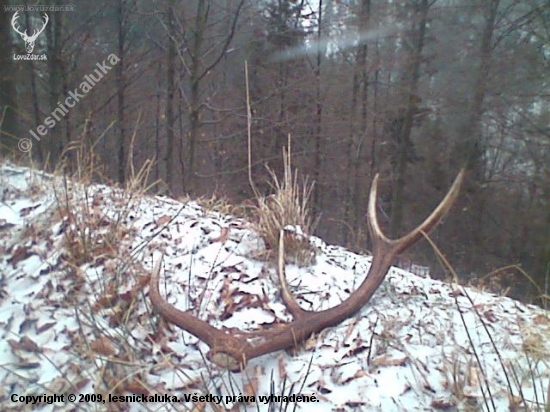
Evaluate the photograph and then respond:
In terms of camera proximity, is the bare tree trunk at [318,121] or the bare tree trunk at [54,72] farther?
the bare tree trunk at [318,121]

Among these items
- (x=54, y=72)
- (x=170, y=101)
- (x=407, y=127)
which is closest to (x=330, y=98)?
(x=407, y=127)

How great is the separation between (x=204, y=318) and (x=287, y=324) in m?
0.37

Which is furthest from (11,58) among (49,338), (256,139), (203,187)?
(49,338)

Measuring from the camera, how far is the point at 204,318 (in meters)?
1.67

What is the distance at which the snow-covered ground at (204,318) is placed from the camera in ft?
4.28

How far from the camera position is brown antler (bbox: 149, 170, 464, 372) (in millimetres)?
1387

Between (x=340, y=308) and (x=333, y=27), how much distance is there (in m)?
7.60

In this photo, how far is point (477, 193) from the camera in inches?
240

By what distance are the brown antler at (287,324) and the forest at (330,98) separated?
3.72 metres

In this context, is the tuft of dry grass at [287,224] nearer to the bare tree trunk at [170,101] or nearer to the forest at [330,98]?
the forest at [330,98]

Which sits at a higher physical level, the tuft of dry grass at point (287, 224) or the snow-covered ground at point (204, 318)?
the tuft of dry grass at point (287, 224)

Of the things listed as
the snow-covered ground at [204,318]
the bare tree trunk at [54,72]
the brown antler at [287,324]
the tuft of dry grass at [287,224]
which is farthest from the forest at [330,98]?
the brown antler at [287,324]

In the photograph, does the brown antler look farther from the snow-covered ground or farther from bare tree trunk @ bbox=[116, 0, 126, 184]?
bare tree trunk @ bbox=[116, 0, 126, 184]

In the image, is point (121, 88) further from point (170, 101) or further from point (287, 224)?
point (287, 224)
